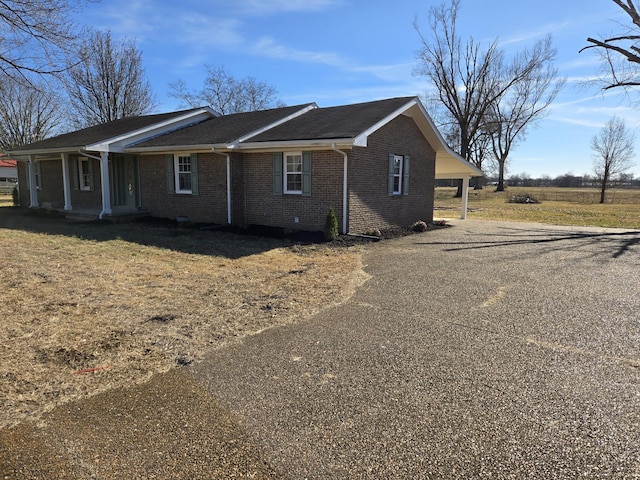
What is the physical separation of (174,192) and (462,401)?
13.3 m

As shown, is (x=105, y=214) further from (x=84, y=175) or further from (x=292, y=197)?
(x=292, y=197)

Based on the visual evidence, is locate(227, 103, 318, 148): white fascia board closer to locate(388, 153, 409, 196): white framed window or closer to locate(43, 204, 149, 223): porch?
locate(388, 153, 409, 196): white framed window

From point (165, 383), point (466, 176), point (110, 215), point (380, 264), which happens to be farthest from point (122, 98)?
point (165, 383)

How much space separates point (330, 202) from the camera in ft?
38.7

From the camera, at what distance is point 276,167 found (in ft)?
41.3

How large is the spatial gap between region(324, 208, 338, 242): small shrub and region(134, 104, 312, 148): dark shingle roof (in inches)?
161

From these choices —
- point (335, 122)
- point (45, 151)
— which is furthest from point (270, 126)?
point (45, 151)

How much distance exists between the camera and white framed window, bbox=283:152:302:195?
40.7ft

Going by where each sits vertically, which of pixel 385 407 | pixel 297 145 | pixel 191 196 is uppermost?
pixel 297 145

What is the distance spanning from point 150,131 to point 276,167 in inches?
258

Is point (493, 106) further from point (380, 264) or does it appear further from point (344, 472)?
point (344, 472)

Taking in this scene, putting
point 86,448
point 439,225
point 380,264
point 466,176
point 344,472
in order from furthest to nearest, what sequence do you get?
point 466,176 < point 439,225 < point 380,264 < point 86,448 < point 344,472

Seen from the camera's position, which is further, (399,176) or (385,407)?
(399,176)

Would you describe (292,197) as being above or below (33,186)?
below
